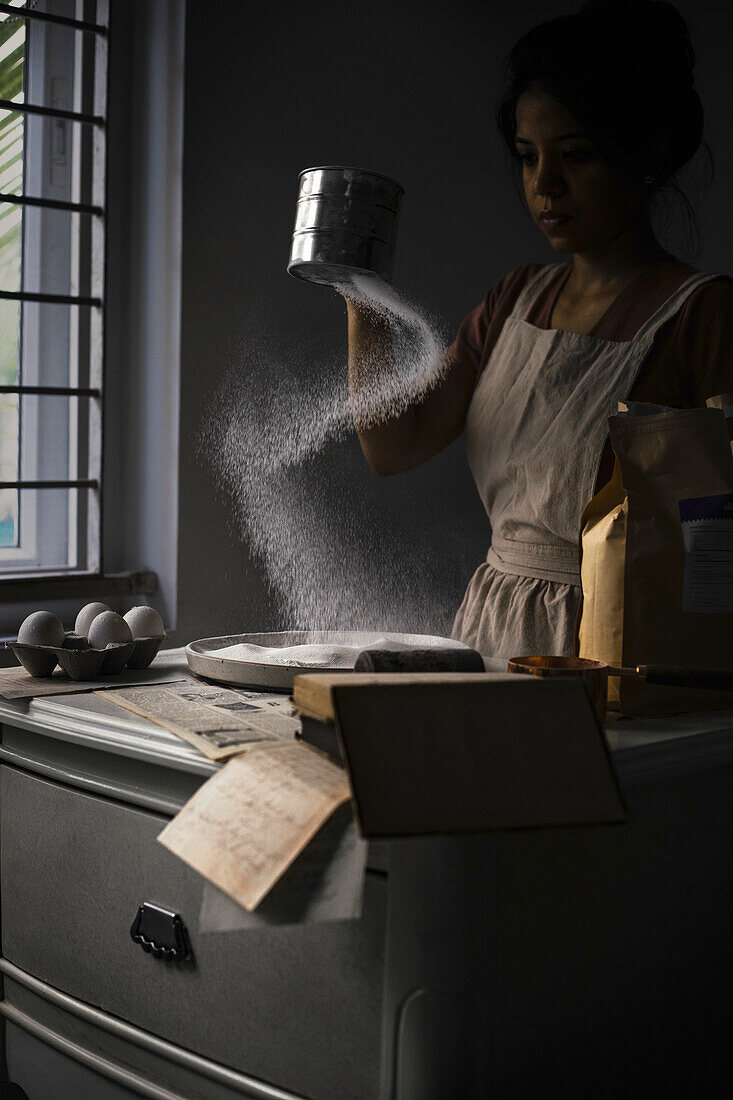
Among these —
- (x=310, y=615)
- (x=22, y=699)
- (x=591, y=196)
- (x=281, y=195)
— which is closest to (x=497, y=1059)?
(x=22, y=699)

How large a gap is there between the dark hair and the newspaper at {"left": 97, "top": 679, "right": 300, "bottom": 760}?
2.91 ft

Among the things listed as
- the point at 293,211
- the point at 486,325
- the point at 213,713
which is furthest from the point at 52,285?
the point at 213,713

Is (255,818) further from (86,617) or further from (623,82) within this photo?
(623,82)

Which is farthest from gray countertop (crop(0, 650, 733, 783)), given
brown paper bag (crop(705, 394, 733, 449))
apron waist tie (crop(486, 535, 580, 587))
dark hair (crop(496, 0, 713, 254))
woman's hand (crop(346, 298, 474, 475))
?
dark hair (crop(496, 0, 713, 254))

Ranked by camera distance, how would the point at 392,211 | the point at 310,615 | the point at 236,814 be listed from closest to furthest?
the point at 236,814 < the point at 392,211 < the point at 310,615

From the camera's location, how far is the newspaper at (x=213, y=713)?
70 centimetres

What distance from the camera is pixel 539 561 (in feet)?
4.33

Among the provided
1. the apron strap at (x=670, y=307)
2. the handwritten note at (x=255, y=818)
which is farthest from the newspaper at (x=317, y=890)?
the apron strap at (x=670, y=307)

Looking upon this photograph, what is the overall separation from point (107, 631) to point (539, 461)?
62cm

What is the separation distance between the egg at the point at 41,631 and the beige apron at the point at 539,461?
57 centimetres

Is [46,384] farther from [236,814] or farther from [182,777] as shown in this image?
[236,814]

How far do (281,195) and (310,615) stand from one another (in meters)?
0.76

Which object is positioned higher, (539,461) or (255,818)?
(539,461)

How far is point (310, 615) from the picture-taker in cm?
194
